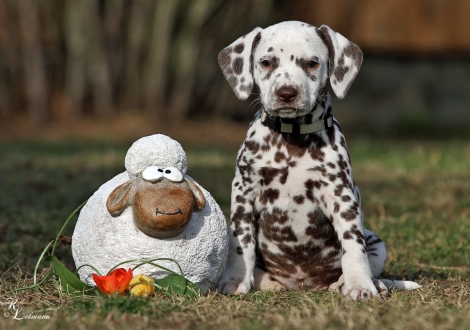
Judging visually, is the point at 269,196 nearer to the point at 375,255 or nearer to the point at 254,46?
the point at 375,255

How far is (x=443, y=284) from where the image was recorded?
482cm

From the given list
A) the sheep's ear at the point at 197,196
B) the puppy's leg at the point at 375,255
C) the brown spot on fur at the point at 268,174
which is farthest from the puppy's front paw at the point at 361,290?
the sheep's ear at the point at 197,196

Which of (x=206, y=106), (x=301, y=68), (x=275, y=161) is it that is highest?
(x=301, y=68)

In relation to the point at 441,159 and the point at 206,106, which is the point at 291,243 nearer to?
the point at 441,159

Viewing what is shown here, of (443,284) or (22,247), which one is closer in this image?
(443,284)

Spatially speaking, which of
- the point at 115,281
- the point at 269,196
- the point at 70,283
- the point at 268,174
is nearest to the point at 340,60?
the point at 268,174

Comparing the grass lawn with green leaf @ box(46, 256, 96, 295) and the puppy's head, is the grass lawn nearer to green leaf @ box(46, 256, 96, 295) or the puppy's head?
green leaf @ box(46, 256, 96, 295)

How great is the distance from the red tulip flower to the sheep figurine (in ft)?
0.47

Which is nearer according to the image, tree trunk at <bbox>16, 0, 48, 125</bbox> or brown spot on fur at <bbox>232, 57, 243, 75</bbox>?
brown spot on fur at <bbox>232, 57, 243, 75</bbox>

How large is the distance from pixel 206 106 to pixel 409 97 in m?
4.80

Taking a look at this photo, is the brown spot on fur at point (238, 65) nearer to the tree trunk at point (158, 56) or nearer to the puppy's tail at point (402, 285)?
the puppy's tail at point (402, 285)

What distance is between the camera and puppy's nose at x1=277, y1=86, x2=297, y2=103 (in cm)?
441

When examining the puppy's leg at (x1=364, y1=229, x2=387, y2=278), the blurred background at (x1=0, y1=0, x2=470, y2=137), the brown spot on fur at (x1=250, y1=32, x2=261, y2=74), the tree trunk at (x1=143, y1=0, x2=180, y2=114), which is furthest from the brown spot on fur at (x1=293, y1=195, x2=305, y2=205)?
the tree trunk at (x1=143, y1=0, x2=180, y2=114)

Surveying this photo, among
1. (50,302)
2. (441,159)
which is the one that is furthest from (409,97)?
(50,302)
